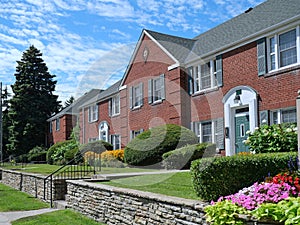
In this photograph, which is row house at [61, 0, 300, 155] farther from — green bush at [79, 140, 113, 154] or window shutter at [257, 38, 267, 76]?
green bush at [79, 140, 113, 154]

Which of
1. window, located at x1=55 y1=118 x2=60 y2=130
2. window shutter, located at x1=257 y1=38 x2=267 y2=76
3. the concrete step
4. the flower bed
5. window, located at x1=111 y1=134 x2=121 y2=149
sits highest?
window shutter, located at x1=257 y1=38 x2=267 y2=76

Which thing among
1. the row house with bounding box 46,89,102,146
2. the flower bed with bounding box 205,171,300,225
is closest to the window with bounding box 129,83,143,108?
the row house with bounding box 46,89,102,146

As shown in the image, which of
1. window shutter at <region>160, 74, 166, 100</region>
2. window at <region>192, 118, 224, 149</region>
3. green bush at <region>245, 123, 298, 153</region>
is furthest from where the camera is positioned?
window shutter at <region>160, 74, 166, 100</region>

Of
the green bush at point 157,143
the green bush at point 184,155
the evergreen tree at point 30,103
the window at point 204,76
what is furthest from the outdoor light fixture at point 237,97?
the evergreen tree at point 30,103

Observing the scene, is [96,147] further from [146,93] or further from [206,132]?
[206,132]

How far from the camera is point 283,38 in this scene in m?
14.6

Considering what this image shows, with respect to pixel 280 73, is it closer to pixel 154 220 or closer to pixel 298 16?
pixel 298 16

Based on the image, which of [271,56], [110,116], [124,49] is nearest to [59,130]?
[110,116]

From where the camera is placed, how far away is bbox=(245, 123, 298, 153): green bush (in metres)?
11.5

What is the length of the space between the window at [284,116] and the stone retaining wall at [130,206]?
307 inches

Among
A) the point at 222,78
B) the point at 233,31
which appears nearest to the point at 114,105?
the point at 233,31

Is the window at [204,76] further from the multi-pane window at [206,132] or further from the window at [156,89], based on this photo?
the window at [156,89]

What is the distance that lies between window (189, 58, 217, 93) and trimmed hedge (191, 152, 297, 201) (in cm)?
1140

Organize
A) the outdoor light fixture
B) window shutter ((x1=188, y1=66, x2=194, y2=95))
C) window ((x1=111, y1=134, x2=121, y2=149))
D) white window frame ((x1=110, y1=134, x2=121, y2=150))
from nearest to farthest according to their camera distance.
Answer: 1. the outdoor light fixture
2. window shutter ((x1=188, y1=66, x2=194, y2=95))
3. white window frame ((x1=110, y1=134, x2=121, y2=150))
4. window ((x1=111, y1=134, x2=121, y2=149))
